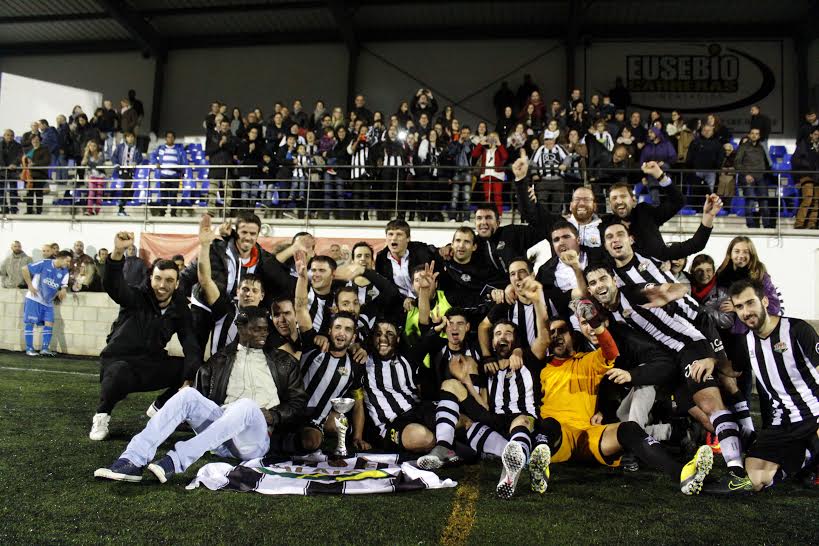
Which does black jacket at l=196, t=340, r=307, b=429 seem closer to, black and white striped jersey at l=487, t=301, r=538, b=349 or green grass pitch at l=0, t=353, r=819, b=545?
green grass pitch at l=0, t=353, r=819, b=545

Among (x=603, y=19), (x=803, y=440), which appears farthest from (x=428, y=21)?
(x=803, y=440)

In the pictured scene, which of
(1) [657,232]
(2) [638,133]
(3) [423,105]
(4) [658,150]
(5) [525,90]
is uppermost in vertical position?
(5) [525,90]

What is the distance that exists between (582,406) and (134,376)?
3.58 m

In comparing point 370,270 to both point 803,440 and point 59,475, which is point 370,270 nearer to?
point 59,475

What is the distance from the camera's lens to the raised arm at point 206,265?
5062mm

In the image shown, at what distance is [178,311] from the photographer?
526 centimetres

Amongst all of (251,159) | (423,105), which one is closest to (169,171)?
(251,159)

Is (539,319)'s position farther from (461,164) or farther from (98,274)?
(98,274)

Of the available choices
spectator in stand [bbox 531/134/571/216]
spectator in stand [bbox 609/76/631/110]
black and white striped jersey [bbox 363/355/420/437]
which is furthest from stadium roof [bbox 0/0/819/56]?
black and white striped jersey [bbox 363/355/420/437]

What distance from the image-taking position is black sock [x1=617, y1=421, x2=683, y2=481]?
392 centimetres

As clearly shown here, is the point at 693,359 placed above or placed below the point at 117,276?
below

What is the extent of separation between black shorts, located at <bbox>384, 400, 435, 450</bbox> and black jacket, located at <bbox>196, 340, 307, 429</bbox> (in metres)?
0.83

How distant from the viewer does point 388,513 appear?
330 centimetres

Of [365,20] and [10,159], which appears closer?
[10,159]
